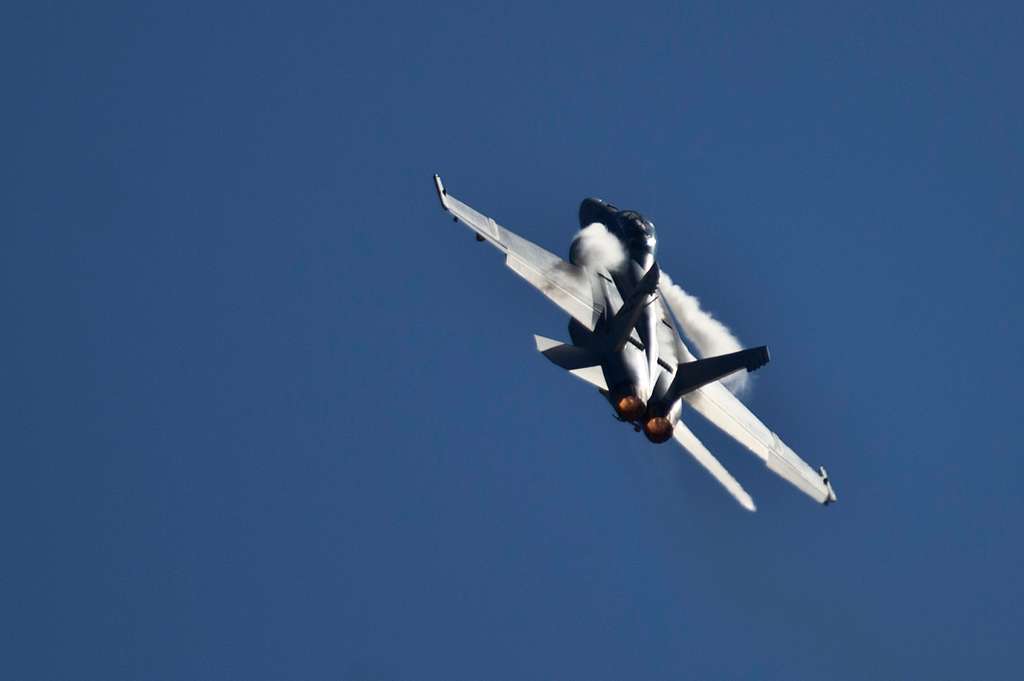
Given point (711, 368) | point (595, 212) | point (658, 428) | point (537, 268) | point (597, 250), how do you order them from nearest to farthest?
point (711, 368) → point (658, 428) → point (537, 268) → point (597, 250) → point (595, 212)

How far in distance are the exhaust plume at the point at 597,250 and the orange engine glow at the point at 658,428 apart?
454 centimetres

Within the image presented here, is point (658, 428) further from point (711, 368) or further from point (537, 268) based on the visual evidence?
point (537, 268)

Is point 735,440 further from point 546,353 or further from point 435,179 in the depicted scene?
point 435,179

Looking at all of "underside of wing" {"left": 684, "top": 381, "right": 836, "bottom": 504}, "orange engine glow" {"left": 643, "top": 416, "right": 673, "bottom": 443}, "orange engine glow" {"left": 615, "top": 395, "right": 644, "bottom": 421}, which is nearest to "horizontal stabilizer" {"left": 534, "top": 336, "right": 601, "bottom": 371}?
"orange engine glow" {"left": 615, "top": 395, "right": 644, "bottom": 421}

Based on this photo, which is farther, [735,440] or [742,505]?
[735,440]

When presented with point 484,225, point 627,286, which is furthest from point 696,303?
point 484,225

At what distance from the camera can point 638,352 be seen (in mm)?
34750

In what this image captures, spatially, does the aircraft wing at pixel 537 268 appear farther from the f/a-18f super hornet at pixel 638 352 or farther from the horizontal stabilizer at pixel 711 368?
the horizontal stabilizer at pixel 711 368

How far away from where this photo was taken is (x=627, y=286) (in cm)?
3719

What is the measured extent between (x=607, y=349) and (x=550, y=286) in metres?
2.15

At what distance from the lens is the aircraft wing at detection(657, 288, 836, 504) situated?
1435 inches

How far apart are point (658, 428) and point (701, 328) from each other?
3923 mm

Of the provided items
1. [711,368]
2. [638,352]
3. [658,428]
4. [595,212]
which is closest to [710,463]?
[658,428]

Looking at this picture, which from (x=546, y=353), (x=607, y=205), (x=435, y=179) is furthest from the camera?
(x=607, y=205)
